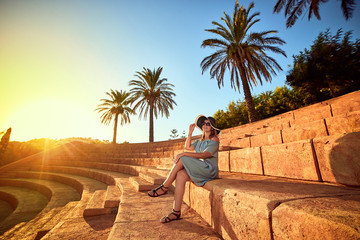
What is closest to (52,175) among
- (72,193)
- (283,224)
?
(72,193)

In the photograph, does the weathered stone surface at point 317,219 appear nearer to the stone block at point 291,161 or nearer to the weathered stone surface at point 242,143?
the stone block at point 291,161

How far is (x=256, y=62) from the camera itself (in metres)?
13.2

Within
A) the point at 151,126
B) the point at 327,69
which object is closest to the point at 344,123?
the point at 327,69

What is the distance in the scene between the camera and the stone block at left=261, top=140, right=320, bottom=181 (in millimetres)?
2113

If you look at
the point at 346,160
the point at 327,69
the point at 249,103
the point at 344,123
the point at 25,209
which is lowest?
the point at 25,209

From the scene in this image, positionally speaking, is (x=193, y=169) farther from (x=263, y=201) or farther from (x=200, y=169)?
(x=263, y=201)

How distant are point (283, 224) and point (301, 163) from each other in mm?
1557

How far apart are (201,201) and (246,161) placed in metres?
1.54

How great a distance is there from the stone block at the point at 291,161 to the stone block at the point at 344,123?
97 cm

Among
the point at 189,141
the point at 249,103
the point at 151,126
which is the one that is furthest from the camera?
the point at 151,126

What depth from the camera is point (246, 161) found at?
328cm

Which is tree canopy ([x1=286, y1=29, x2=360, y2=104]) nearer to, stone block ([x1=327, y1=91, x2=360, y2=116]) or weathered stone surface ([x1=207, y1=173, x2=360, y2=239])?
stone block ([x1=327, y1=91, x2=360, y2=116])

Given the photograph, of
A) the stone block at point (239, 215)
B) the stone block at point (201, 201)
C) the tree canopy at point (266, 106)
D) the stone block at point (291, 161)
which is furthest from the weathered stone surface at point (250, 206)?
the tree canopy at point (266, 106)

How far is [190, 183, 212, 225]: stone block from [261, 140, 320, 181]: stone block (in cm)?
134
